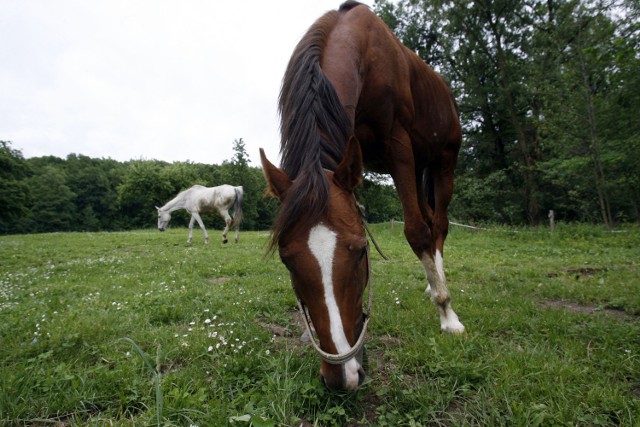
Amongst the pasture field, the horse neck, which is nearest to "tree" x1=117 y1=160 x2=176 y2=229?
the horse neck

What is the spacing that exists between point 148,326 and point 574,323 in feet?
13.2

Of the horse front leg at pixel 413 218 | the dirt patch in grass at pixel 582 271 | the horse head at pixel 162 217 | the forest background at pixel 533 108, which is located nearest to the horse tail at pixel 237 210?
the forest background at pixel 533 108

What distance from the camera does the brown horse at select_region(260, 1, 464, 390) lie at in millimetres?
1554

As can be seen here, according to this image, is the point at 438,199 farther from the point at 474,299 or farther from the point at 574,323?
the point at 574,323

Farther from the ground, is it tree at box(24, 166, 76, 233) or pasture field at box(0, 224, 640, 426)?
tree at box(24, 166, 76, 233)

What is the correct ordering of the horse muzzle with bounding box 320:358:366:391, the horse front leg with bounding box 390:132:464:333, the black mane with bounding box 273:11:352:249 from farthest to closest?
the horse front leg with bounding box 390:132:464:333, the black mane with bounding box 273:11:352:249, the horse muzzle with bounding box 320:358:366:391

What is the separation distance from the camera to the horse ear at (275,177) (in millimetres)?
1764

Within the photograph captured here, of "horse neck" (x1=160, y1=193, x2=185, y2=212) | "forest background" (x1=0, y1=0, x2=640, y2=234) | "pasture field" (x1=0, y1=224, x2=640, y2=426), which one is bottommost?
"pasture field" (x1=0, y1=224, x2=640, y2=426)

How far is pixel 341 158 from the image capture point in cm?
203

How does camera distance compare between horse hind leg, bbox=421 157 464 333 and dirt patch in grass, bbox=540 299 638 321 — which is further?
dirt patch in grass, bbox=540 299 638 321

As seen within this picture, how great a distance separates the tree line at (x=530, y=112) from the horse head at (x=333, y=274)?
1062 cm

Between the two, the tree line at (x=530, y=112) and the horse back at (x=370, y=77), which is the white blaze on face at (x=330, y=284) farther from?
the tree line at (x=530, y=112)

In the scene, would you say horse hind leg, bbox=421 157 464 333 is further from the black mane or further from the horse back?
the black mane

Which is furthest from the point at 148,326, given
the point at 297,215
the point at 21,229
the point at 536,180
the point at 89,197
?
the point at 89,197
